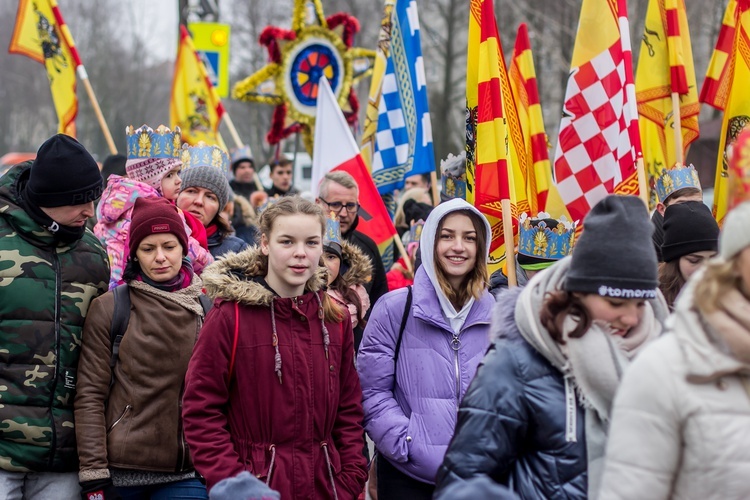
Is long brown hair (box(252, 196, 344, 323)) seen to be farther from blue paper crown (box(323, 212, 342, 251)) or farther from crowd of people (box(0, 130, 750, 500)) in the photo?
blue paper crown (box(323, 212, 342, 251))

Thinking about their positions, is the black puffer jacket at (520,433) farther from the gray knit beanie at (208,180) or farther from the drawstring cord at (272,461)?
the gray knit beanie at (208,180)

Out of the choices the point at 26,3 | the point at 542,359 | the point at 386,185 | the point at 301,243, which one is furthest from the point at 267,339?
the point at 26,3

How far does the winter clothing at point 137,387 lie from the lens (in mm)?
4504

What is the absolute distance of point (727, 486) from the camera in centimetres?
247

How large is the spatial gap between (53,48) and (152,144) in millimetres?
3495

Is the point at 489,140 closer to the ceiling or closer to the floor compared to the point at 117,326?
closer to the ceiling

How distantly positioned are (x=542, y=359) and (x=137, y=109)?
194 feet

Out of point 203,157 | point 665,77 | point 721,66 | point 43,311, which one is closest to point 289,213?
point 43,311

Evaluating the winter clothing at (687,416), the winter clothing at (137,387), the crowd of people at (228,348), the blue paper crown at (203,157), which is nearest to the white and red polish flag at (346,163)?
the blue paper crown at (203,157)

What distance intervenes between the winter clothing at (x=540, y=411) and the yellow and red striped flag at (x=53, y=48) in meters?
7.36

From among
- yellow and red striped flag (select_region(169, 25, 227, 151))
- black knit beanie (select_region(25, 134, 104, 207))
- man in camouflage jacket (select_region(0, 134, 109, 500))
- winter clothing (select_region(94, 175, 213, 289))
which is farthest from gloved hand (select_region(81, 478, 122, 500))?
yellow and red striped flag (select_region(169, 25, 227, 151))

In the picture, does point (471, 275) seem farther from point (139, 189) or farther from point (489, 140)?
point (139, 189)

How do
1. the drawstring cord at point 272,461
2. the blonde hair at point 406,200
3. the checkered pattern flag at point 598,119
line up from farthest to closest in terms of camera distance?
the blonde hair at point 406,200, the checkered pattern flag at point 598,119, the drawstring cord at point 272,461

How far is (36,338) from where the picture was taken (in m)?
4.43
